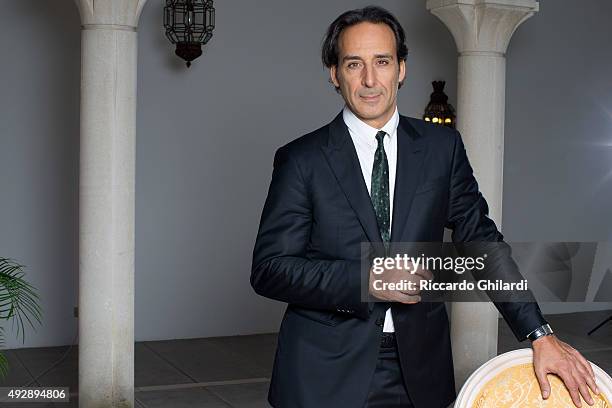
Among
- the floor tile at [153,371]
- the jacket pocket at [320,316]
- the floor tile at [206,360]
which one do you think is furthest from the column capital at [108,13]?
the jacket pocket at [320,316]

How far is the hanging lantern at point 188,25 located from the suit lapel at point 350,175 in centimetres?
557

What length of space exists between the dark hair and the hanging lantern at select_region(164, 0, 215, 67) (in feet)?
18.2

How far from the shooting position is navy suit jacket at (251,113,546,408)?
2.21m

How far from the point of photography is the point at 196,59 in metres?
8.13

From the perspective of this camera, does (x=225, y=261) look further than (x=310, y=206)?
Yes

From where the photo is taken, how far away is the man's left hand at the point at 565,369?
2074 millimetres

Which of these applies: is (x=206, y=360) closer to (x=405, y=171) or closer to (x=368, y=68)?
(x=405, y=171)

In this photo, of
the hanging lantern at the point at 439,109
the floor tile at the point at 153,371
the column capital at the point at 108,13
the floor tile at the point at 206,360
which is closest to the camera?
the column capital at the point at 108,13

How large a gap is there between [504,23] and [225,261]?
10.7ft

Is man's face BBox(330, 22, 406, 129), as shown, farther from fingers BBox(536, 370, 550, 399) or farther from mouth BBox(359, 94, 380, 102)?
fingers BBox(536, 370, 550, 399)

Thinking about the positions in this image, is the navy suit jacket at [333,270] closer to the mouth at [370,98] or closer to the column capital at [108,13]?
the mouth at [370,98]

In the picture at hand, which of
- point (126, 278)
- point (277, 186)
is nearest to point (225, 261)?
point (126, 278)

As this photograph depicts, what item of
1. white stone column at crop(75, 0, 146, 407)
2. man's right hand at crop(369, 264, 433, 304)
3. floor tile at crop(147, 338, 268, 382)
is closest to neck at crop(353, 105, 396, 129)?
man's right hand at crop(369, 264, 433, 304)

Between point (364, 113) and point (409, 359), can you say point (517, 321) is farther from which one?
point (364, 113)
